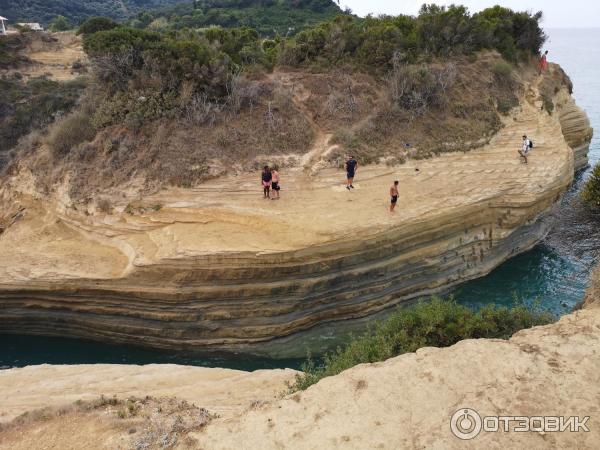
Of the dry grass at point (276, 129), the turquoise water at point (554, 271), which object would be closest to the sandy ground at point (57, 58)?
the dry grass at point (276, 129)

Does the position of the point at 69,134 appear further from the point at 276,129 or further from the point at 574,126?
the point at 574,126

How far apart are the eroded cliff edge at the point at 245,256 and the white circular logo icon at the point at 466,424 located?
632cm

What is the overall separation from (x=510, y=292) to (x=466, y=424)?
9.88 m

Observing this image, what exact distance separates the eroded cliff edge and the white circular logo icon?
20.7 feet

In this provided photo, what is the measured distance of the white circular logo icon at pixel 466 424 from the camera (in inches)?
207

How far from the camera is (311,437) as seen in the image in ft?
17.8

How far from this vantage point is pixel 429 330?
27.8 ft

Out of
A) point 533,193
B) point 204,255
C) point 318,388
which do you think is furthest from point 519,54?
point 318,388

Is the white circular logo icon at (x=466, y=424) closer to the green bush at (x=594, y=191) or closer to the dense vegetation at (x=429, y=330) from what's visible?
the dense vegetation at (x=429, y=330)

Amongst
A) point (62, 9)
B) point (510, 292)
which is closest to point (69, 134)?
point (510, 292)

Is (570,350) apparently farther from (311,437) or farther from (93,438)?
(93,438)

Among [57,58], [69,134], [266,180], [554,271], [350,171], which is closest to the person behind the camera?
[266,180]

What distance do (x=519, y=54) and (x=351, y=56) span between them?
451 inches

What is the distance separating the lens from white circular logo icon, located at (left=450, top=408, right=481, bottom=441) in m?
5.25
